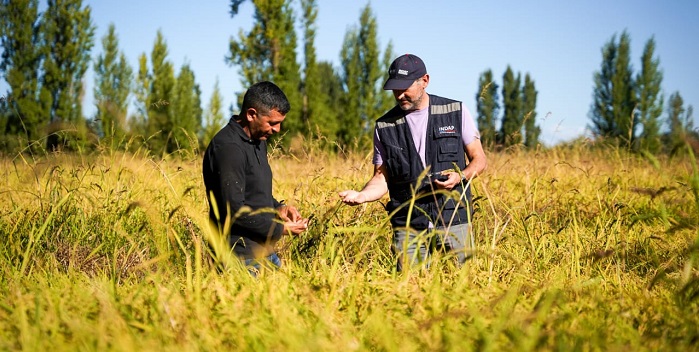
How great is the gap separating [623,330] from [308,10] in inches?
843

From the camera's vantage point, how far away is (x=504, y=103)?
38.5 meters

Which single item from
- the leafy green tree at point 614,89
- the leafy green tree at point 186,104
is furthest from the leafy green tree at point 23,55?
the leafy green tree at point 614,89

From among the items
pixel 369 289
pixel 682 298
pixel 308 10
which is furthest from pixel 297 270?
pixel 308 10

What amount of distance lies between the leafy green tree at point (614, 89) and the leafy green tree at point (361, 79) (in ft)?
37.3

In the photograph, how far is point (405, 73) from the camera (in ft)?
12.2

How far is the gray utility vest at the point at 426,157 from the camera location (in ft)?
12.3

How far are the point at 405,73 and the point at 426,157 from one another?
0.57 meters

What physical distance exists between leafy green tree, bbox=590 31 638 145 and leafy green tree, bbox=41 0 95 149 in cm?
2349

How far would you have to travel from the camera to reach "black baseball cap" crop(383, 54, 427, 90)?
370 centimetres

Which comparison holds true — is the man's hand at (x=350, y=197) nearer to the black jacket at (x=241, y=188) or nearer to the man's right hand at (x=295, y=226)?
the man's right hand at (x=295, y=226)

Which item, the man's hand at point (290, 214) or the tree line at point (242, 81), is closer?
the man's hand at point (290, 214)

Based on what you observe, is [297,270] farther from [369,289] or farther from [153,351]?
[153,351]

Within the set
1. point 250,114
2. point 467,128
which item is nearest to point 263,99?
point 250,114

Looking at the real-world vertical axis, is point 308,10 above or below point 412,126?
above
